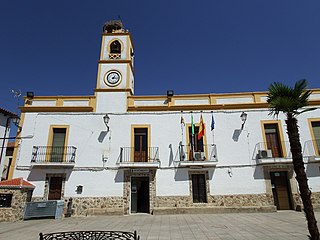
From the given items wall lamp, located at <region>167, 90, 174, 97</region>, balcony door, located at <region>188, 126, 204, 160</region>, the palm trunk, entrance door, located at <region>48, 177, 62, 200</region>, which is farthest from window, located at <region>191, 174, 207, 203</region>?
the palm trunk

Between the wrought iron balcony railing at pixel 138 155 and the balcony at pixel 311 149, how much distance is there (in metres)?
7.91

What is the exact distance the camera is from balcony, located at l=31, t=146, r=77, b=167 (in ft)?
39.1

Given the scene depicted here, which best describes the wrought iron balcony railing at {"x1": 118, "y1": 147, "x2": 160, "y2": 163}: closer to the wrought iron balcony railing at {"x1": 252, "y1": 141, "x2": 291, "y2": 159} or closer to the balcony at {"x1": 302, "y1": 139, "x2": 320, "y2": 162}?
the wrought iron balcony railing at {"x1": 252, "y1": 141, "x2": 291, "y2": 159}

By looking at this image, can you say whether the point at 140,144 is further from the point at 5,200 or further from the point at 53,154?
the point at 5,200

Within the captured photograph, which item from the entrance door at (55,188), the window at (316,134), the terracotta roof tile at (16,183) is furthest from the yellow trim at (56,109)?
the window at (316,134)

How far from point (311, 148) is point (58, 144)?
13.9 m

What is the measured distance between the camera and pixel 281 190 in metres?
11.8

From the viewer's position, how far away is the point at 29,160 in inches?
474

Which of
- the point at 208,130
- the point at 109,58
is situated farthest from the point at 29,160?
the point at 208,130

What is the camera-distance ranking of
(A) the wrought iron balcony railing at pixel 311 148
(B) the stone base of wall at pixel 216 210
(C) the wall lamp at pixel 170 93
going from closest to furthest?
(B) the stone base of wall at pixel 216 210 < (A) the wrought iron balcony railing at pixel 311 148 < (C) the wall lamp at pixel 170 93

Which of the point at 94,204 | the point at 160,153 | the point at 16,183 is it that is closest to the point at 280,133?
the point at 160,153

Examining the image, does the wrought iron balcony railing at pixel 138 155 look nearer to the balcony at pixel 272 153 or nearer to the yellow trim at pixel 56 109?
the yellow trim at pixel 56 109

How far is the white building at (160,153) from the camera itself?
37.9ft

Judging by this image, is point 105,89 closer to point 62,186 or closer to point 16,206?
point 62,186
